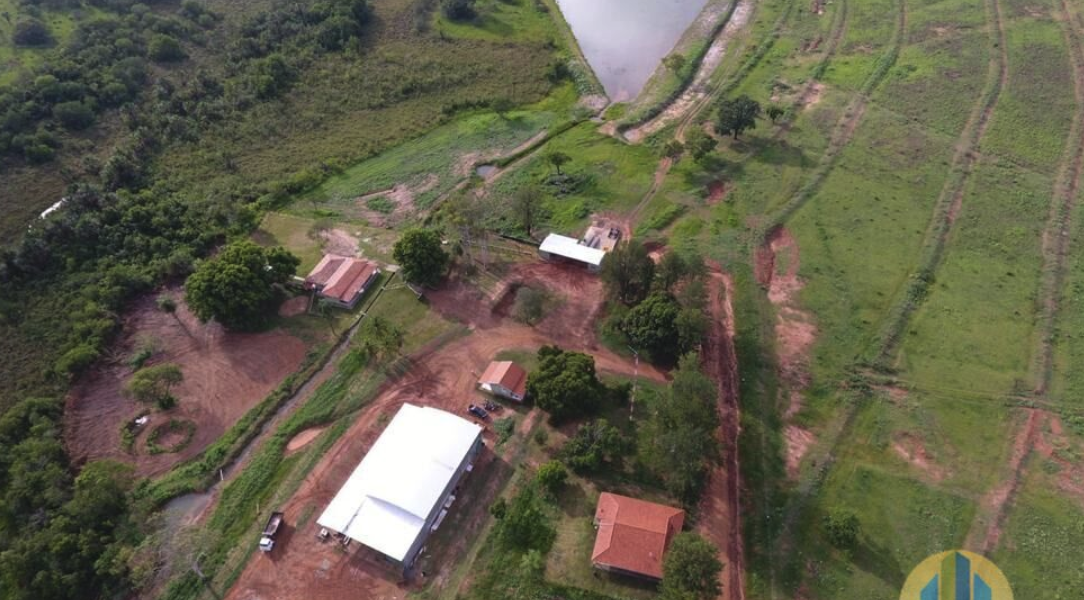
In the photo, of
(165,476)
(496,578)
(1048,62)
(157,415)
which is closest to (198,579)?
(165,476)

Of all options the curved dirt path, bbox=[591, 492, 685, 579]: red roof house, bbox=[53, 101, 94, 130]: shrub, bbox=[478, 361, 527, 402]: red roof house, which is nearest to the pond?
the curved dirt path

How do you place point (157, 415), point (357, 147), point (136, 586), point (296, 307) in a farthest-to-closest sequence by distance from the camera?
point (357, 147) → point (296, 307) → point (157, 415) → point (136, 586)

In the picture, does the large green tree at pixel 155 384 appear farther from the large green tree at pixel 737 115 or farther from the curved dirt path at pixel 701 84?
the large green tree at pixel 737 115

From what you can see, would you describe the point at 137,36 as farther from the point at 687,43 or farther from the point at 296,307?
the point at 687,43

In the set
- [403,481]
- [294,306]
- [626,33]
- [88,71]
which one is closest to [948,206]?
[626,33]

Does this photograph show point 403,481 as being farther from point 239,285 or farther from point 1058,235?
point 1058,235

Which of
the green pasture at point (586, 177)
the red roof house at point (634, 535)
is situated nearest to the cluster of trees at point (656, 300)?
the green pasture at point (586, 177)
